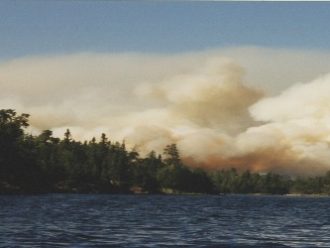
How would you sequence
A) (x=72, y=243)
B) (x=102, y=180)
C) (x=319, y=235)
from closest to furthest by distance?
(x=72, y=243) → (x=319, y=235) → (x=102, y=180)

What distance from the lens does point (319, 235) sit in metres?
38.5

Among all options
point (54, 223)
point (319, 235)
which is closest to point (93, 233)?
point (54, 223)

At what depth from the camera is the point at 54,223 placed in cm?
4266

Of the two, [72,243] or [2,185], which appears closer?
[72,243]

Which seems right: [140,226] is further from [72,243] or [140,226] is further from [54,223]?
[72,243]

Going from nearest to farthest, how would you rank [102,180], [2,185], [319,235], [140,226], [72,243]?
[72,243]
[319,235]
[140,226]
[2,185]
[102,180]

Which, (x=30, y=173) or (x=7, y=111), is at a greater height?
(x=7, y=111)

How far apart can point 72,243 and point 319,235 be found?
1579cm

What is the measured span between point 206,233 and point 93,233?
6.54 metres

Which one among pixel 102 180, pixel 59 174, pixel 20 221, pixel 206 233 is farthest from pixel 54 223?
pixel 102 180

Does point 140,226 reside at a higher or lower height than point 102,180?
lower

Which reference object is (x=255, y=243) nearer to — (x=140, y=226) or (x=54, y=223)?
(x=140, y=226)

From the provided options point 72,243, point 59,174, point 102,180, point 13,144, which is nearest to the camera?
point 72,243

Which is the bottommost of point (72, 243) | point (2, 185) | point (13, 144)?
point (72, 243)
